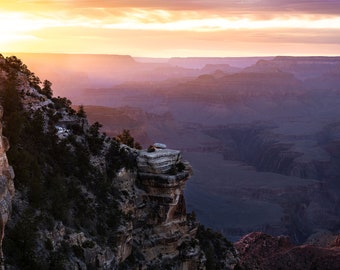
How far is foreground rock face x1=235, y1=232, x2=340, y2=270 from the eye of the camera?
39.4 m

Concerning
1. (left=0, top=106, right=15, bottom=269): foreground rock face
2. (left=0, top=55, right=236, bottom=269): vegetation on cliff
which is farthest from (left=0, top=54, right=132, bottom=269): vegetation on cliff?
(left=0, top=106, right=15, bottom=269): foreground rock face

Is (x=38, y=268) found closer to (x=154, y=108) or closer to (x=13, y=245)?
(x=13, y=245)

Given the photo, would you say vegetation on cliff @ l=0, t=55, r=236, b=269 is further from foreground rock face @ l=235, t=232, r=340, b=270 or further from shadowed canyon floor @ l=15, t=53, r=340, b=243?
shadowed canyon floor @ l=15, t=53, r=340, b=243

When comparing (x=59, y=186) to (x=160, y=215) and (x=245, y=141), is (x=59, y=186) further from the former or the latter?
(x=245, y=141)

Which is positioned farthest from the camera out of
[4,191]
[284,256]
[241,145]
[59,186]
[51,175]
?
[241,145]

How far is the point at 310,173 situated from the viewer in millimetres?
113375

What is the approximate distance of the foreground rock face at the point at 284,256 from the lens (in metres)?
39.4

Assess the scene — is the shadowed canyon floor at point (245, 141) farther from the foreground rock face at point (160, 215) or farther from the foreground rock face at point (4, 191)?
the foreground rock face at point (4, 191)

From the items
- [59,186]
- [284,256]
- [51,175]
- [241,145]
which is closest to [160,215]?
[51,175]

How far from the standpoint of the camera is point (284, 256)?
40.8 m

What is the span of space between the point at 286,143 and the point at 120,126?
163ft

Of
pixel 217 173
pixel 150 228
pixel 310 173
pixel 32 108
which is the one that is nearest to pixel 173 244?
pixel 150 228

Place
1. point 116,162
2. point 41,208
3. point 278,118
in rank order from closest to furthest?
point 41,208, point 116,162, point 278,118

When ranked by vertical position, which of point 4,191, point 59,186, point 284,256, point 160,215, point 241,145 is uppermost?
point 4,191
